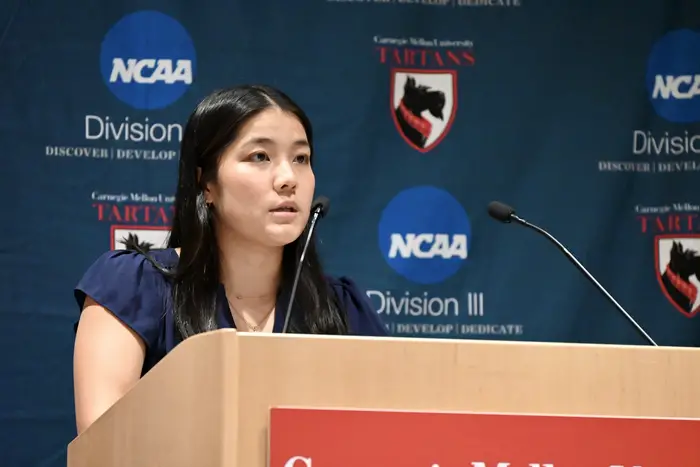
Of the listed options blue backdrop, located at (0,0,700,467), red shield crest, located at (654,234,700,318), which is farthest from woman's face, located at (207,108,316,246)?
red shield crest, located at (654,234,700,318)

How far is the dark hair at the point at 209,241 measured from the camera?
191cm

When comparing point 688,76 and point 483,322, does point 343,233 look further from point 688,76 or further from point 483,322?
point 688,76

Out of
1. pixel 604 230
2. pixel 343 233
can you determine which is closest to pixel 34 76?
pixel 343 233

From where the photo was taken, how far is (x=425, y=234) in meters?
2.90

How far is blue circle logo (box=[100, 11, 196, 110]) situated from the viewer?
9.08ft

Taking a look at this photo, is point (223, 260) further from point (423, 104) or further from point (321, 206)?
point (423, 104)

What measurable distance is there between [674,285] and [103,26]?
1.99 m

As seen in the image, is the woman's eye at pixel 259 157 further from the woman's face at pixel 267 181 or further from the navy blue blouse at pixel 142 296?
the navy blue blouse at pixel 142 296

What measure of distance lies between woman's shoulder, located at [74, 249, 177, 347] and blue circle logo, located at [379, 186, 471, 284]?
106cm

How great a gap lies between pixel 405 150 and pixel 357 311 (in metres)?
0.91

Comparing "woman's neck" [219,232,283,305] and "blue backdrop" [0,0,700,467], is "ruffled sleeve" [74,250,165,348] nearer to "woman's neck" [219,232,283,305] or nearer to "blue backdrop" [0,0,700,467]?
"woman's neck" [219,232,283,305]

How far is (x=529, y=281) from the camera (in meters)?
2.93

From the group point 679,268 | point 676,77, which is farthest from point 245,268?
point 676,77

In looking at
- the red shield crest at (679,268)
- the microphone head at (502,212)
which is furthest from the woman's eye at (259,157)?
the red shield crest at (679,268)
